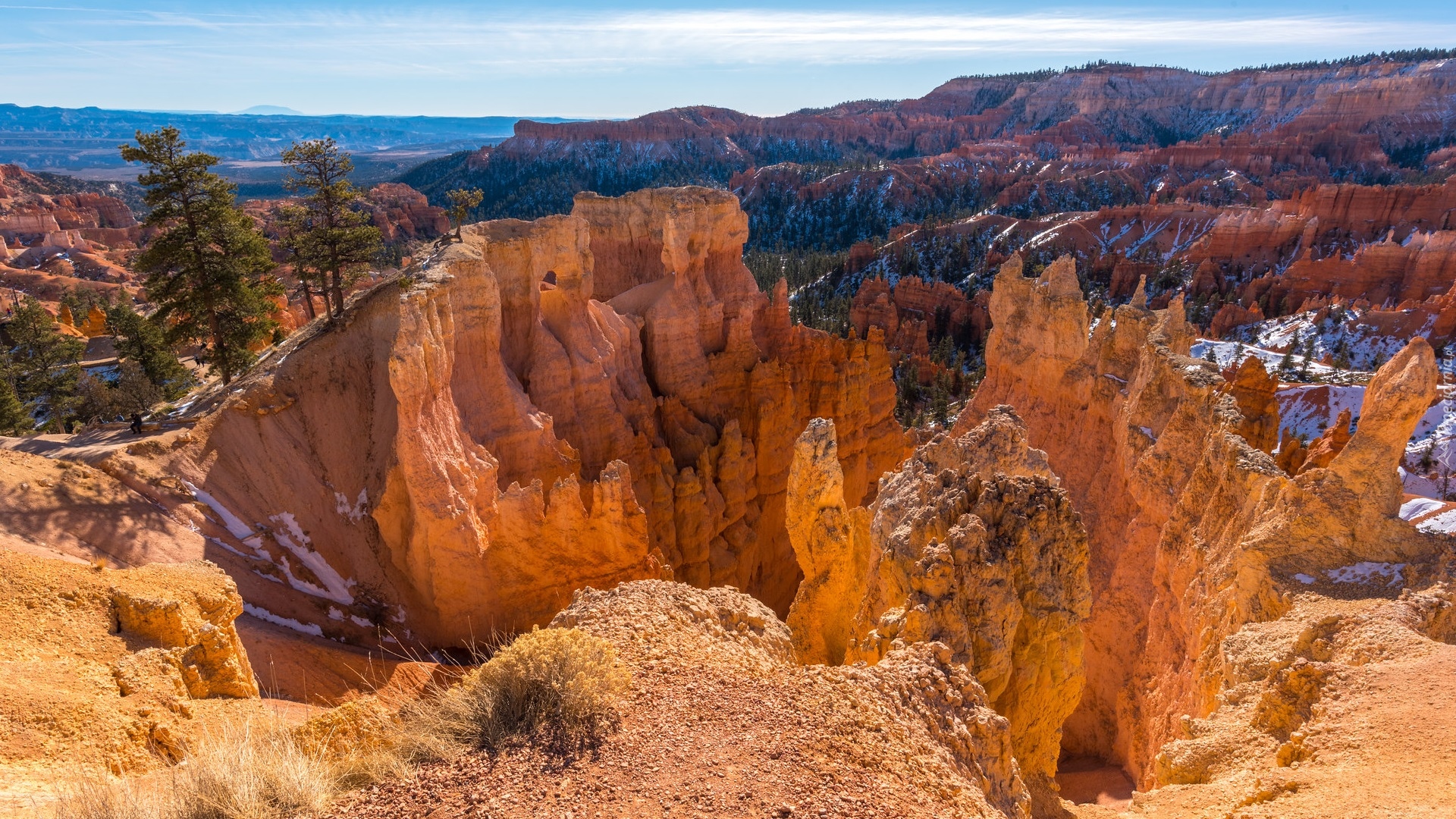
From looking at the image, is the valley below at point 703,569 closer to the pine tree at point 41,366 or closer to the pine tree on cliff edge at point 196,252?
the pine tree at point 41,366

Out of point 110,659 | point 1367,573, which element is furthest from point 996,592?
point 110,659

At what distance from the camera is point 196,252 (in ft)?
66.6

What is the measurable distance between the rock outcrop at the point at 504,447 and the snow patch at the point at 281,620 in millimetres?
158

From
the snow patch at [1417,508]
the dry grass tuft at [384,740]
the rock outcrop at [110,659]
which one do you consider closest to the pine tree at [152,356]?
the rock outcrop at [110,659]

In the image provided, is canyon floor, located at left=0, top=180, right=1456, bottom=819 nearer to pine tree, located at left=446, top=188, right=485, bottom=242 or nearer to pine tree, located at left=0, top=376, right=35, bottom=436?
pine tree, located at left=446, top=188, right=485, bottom=242

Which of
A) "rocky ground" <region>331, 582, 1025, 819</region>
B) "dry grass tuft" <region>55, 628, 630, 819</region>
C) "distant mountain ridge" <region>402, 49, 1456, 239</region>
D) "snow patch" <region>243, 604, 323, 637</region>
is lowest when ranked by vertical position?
"snow patch" <region>243, 604, 323, 637</region>

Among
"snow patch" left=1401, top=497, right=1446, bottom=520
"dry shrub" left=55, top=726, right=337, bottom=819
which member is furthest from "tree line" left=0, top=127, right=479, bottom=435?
"snow patch" left=1401, top=497, right=1446, bottom=520

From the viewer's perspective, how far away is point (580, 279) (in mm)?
20094

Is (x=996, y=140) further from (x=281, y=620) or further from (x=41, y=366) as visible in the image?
Result: (x=281, y=620)

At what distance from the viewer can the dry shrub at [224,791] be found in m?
5.40

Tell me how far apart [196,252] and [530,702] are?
19.9 metres

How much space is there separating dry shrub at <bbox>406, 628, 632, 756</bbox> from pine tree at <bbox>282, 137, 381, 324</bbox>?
54.4 feet

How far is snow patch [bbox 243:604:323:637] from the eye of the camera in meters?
13.4

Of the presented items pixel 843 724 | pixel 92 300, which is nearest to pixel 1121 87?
pixel 92 300
